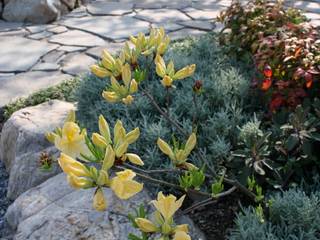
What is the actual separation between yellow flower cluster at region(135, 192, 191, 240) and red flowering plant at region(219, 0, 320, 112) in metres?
1.35

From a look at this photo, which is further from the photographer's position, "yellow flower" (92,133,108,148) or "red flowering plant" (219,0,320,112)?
"red flowering plant" (219,0,320,112)

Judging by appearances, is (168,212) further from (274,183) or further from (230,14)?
(230,14)

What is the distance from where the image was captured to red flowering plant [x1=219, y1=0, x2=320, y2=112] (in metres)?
2.59

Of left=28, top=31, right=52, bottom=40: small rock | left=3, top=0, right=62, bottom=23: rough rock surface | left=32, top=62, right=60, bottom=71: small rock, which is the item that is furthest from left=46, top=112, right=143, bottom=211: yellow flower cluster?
left=3, top=0, right=62, bottom=23: rough rock surface

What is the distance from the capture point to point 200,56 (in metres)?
3.65

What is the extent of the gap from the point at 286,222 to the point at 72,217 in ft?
2.91

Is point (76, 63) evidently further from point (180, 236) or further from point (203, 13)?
point (180, 236)

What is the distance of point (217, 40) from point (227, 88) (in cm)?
108

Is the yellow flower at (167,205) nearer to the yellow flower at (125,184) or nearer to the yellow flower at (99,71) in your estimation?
the yellow flower at (125,184)

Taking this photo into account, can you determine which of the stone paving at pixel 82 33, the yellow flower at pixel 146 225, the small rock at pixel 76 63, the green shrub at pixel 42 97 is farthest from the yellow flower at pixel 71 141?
the small rock at pixel 76 63

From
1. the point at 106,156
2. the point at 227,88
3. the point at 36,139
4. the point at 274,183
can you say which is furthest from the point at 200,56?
the point at 106,156

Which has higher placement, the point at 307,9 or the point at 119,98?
the point at 119,98

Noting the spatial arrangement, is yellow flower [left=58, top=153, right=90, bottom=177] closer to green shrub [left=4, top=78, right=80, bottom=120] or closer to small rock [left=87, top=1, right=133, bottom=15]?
green shrub [left=4, top=78, right=80, bottom=120]

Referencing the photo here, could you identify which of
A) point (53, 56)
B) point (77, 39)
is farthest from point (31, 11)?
point (53, 56)
